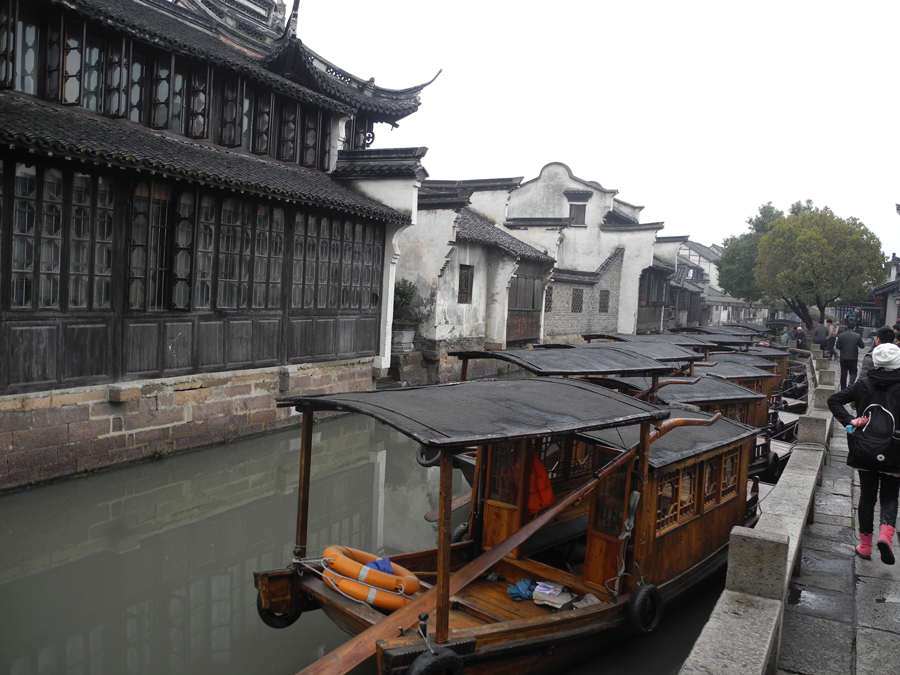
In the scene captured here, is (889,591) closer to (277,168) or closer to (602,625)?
(602,625)

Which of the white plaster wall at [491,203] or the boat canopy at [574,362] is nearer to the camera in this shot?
the boat canopy at [574,362]

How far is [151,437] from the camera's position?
959 centimetres

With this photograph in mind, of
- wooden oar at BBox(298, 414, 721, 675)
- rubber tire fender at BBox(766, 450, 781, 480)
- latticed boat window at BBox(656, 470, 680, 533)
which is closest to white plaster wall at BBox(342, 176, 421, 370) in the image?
rubber tire fender at BBox(766, 450, 781, 480)

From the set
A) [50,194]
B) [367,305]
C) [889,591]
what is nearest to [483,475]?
[889,591]

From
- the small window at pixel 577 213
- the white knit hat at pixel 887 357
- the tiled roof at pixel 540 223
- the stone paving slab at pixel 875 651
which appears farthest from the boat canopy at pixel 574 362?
the small window at pixel 577 213

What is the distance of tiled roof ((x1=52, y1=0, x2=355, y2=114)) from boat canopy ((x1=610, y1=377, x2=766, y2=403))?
25.6 feet

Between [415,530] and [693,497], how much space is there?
3251 mm

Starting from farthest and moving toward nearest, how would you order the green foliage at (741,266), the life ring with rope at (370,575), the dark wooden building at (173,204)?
1. the green foliage at (741,266)
2. the dark wooden building at (173,204)
3. the life ring with rope at (370,575)

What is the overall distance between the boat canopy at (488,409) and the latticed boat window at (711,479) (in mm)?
1486

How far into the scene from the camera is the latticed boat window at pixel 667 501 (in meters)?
5.47

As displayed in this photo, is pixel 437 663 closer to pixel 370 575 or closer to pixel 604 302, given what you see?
pixel 370 575

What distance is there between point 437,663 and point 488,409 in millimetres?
1460

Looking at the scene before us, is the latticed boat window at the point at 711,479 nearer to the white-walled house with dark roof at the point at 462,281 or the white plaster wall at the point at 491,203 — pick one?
the white-walled house with dark roof at the point at 462,281

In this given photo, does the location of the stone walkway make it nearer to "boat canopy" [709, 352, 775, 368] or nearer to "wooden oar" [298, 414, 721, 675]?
Answer: "wooden oar" [298, 414, 721, 675]
